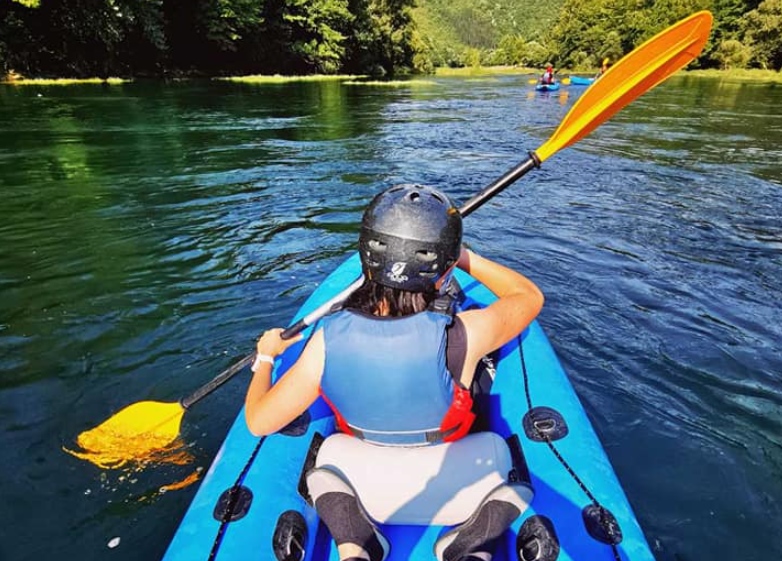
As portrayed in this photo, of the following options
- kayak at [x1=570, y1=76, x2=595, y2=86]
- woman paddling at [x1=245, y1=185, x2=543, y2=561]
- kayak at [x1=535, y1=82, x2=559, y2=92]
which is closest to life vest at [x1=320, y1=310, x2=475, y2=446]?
woman paddling at [x1=245, y1=185, x2=543, y2=561]

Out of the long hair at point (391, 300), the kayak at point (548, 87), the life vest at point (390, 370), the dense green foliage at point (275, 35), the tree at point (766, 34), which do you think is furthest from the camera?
the tree at point (766, 34)

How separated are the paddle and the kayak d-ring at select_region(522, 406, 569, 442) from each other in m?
1.11

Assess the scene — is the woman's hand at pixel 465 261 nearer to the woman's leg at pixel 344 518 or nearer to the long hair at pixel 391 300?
the long hair at pixel 391 300

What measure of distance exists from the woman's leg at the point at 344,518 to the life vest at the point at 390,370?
0.21 metres

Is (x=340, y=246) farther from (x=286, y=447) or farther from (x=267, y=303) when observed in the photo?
(x=286, y=447)

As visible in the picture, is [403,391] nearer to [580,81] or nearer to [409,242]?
[409,242]

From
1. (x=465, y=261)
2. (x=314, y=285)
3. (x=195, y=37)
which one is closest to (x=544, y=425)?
(x=465, y=261)

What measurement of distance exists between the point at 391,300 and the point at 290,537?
32.7 inches

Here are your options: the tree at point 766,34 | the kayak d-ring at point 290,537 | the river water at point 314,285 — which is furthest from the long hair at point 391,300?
the tree at point 766,34

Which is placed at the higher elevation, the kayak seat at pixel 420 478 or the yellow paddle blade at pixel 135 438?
the kayak seat at pixel 420 478

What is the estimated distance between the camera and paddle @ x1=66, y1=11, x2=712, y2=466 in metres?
2.79

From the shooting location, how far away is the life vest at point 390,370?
1503mm

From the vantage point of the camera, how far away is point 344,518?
5.11ft

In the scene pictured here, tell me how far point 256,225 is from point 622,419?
4.39m
